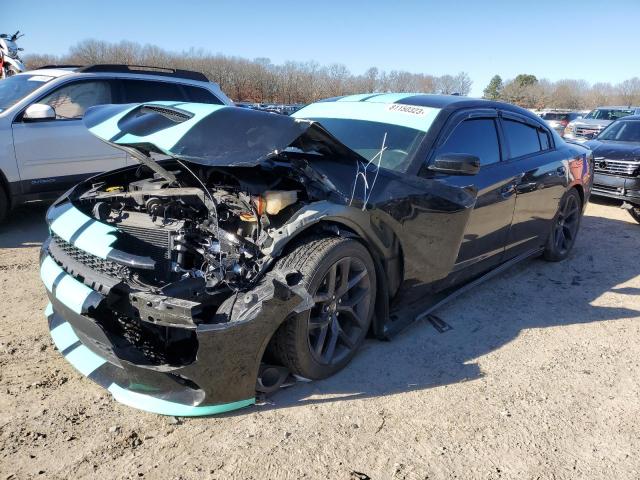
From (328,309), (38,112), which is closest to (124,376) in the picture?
(328,309)

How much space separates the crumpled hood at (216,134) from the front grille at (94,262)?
2.17ft

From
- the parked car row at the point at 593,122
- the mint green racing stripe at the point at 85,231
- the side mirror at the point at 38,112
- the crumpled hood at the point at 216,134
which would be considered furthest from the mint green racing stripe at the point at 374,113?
the parked car row at the point at 593,122

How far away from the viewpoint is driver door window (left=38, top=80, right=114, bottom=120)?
233 inches

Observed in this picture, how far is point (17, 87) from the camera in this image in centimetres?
607

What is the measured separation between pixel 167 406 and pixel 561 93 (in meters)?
66.6

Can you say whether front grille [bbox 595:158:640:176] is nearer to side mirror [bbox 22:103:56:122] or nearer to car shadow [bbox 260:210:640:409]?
car shadow [bbox 260:210:640:409]

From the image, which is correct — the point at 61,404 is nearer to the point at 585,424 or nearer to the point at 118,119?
the point at 118,119

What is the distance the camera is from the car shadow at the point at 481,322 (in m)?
2.84

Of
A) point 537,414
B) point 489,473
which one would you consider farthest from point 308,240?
point 537,414

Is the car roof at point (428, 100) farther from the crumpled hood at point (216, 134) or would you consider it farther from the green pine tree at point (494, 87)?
the green pine tree at point (494, 87)

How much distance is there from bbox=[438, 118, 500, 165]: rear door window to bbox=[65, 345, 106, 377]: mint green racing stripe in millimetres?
2596

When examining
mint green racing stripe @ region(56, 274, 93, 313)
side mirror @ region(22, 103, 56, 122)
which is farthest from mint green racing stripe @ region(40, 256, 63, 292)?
side mirror @ region(22, 103, 56, 122)

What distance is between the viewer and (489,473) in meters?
2.24

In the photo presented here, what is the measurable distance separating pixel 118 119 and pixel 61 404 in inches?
68.6
